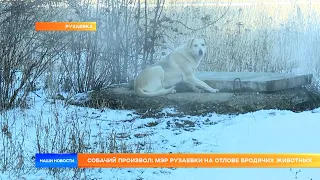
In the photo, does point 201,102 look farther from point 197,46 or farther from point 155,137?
point 155,137

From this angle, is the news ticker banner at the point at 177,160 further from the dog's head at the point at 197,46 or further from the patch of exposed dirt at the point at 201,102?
the dog's head at the point at 197,46

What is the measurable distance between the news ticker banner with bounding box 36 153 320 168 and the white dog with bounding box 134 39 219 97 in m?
1.84

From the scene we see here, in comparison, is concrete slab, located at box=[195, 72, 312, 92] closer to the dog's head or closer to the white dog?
the white dog

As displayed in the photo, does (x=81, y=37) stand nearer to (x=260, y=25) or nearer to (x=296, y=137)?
(x=260, y=25)

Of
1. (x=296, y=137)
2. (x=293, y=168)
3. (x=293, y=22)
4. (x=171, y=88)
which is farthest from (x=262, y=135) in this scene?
(x=171, y=88)

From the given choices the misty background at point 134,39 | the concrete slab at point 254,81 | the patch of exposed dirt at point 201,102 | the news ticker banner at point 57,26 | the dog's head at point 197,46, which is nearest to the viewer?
the news ticker banner at point 57,26

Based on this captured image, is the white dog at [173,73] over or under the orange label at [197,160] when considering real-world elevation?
over

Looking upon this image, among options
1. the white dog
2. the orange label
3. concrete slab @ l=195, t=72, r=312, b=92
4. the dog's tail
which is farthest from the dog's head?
the orange label

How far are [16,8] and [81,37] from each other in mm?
725

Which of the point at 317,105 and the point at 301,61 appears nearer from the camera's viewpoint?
the point at 317,105

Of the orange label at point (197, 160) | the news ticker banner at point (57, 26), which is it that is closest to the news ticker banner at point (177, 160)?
the orange label at point (197, 160)

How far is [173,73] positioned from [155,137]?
188cm

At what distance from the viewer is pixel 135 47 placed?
15.0 feet

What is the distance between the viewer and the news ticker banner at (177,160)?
2846mm
